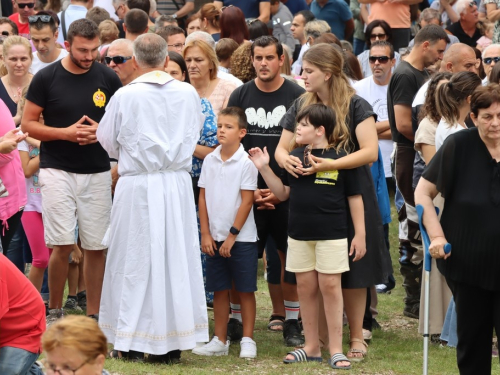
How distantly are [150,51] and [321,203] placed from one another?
1656 mm

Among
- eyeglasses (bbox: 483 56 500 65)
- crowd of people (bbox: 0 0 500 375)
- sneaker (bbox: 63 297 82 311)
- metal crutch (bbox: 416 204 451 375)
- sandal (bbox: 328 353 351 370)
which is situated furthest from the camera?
eyeglasses (bbox: 483 56 500 65)

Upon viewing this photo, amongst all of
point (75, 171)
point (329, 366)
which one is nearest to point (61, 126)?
point (75, 171)

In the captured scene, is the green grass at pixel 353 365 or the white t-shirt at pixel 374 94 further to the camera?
the white t-shirt at pixel 374 94

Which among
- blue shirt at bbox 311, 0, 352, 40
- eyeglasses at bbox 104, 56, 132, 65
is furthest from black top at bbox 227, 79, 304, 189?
blue shirt at bbox 311, 0, 352, 40

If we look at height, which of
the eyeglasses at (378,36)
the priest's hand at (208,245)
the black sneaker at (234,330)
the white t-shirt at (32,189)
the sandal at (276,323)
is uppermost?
the eyeglasses at (378,36)

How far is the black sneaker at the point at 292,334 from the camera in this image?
7777 mm

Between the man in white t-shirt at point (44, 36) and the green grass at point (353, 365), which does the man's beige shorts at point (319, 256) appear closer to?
the green grass at point (353, 365)

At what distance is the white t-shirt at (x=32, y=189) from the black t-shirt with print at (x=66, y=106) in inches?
28.6

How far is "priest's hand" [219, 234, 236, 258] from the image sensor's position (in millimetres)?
7352

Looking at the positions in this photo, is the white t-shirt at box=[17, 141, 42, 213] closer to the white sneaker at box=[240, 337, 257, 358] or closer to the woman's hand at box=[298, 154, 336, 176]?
the white sneaker at box=[240, 337, 257, 358]

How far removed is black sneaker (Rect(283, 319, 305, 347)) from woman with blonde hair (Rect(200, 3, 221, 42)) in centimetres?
540

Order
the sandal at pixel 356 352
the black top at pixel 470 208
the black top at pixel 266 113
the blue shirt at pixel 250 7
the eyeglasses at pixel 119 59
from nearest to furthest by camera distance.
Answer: the black top at pixel 470 208
the sandal at pixel 356 352
the black top at pixel 266 113
the eyeglasses at pixel 119 59
the blue shirt at pixel 250 7

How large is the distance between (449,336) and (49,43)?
5.45 metres

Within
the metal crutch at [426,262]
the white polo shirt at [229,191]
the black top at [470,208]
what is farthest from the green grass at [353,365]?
the black top at [470,208]
